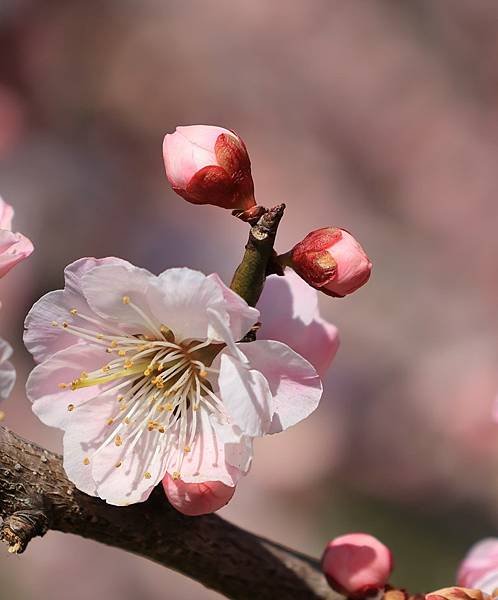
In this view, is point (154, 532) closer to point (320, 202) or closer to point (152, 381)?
point (152, 381)

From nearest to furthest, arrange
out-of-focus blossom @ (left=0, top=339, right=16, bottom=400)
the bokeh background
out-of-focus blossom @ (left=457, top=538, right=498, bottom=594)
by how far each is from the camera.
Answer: out-of-focus blossom @ (left=0, top=339, right=16, bottom=400) < out-of-focus blossom @ (left=457, top=538, right=498, bottom=594) < the bokeh background

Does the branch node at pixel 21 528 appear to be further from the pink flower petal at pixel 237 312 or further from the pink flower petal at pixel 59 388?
the pink flower petal at pixel 237 312

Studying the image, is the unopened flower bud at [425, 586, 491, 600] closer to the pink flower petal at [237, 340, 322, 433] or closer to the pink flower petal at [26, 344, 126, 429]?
the pink flower petal at [237, 340, 322, 433]

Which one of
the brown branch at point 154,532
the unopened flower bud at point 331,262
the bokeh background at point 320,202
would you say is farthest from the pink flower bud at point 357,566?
the bokeh background at point 320,202

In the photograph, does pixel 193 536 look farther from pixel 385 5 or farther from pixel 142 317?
pixel 385 5

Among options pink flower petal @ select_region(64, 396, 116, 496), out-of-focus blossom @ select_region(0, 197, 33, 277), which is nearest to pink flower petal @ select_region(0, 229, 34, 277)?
out-of-focus blossom @ select_region(0, 197, 33, 277)

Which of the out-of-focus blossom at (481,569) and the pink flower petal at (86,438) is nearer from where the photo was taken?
the pink flower petal at (86,438)
